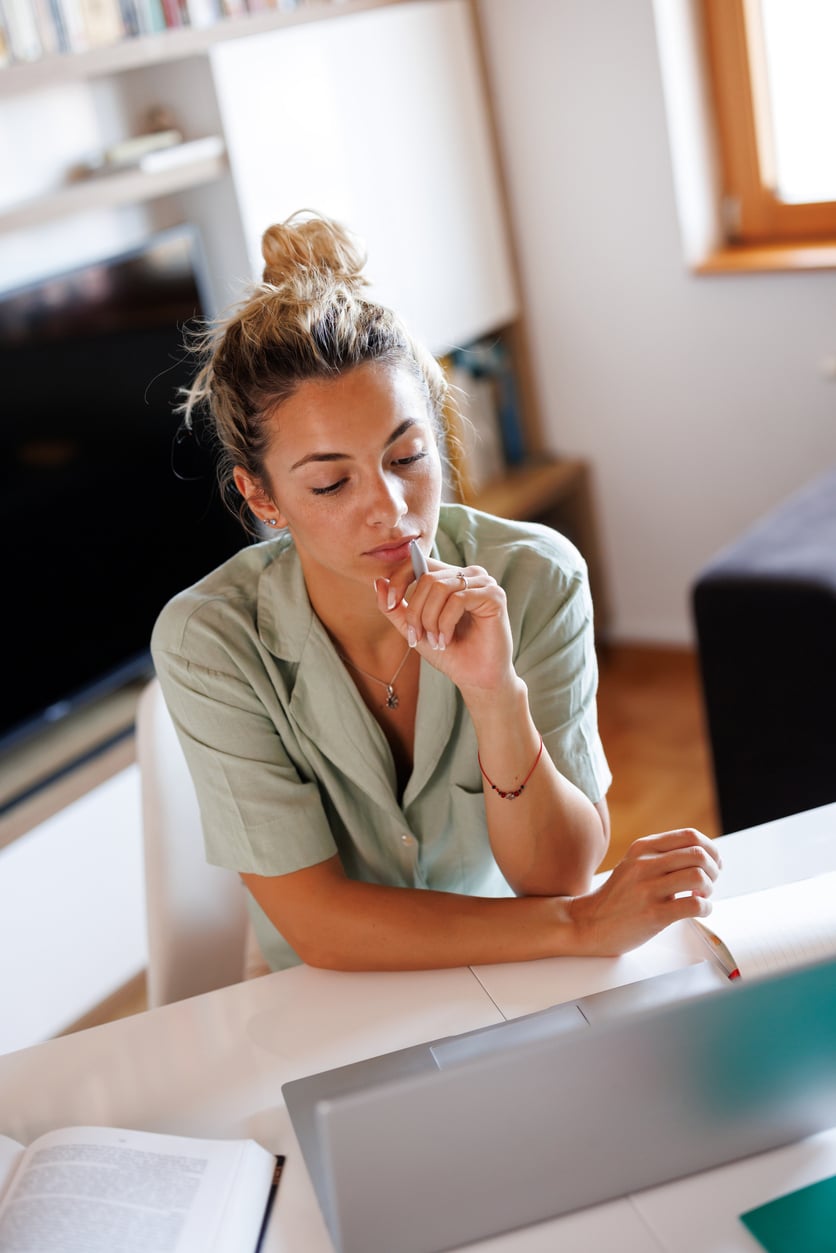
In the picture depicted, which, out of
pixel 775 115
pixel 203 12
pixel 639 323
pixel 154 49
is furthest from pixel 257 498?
pixel 775 115

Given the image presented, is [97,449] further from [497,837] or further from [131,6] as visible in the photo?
[497,837]

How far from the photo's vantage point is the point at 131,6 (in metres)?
2.30

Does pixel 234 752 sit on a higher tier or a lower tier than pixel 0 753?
higher

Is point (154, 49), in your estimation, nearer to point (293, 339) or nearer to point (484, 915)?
point (293, 339)

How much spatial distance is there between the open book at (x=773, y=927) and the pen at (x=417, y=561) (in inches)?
14.6

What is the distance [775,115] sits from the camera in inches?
113

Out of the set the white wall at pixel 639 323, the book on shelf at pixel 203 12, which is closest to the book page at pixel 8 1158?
the book on shelf at pixel 203 12

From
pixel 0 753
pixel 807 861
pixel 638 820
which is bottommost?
pixel 638 820

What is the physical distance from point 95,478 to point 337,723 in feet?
4.23

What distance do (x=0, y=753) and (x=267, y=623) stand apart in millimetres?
1163

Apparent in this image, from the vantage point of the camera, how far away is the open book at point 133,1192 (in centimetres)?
83

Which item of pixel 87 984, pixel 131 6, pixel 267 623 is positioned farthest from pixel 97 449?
pixel 267 623

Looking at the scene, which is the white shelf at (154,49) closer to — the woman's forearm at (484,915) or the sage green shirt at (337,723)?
the sage green shirt at (337,723)

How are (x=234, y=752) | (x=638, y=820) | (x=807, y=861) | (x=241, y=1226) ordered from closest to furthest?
(x=241, y=1226), (x=807, y=861), (x=234, y=752), (x=638, y=820)
